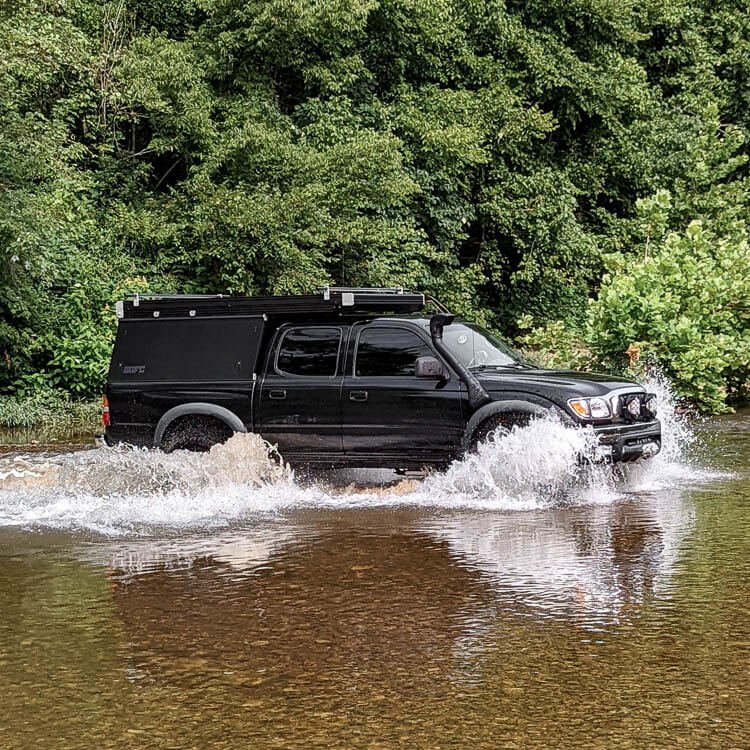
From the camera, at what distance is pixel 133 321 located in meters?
13.2

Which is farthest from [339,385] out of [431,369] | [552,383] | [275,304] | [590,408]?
Result: [590,408]

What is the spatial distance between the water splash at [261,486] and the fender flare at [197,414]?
0.18m

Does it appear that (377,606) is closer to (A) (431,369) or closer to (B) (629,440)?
(A) (431,369)

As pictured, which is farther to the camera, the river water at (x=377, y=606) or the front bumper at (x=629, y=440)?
the front bumper at (x=629, y=440)

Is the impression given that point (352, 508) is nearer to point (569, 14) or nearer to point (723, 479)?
point (723, 479)

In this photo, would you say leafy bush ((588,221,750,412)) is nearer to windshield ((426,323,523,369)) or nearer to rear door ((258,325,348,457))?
windshield ((426,323,523,369))

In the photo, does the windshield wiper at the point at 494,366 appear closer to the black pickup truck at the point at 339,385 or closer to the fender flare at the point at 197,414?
the black pickup truck at the point at 339,385

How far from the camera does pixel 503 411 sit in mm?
11617

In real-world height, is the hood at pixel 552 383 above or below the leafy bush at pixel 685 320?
below

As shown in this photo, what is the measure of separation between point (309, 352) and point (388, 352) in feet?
2.79

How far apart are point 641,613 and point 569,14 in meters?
28.6

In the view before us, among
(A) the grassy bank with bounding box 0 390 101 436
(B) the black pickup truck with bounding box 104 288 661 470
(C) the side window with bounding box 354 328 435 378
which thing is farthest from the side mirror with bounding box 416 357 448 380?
(A) the grassy bank with bounding box 0 390 101 436

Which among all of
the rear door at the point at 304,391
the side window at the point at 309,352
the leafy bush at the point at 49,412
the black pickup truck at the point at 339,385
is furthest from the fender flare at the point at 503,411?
the leafy bush at the point at 49,412

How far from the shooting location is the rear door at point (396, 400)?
1188 cm
